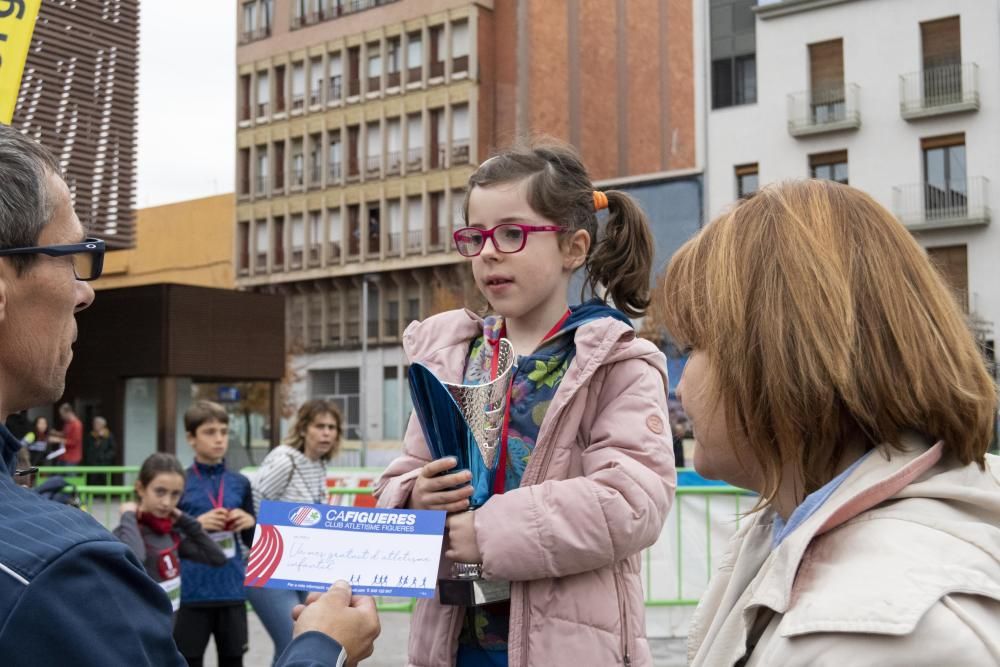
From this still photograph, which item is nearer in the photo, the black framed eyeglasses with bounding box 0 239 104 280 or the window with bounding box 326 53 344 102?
the black framed eyeglasses with bounding box 0 239 104 280

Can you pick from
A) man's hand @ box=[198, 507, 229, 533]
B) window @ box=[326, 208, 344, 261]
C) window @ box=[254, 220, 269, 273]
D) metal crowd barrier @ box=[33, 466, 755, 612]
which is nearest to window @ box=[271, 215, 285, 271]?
window @ box=[254, 220, 269, 273]

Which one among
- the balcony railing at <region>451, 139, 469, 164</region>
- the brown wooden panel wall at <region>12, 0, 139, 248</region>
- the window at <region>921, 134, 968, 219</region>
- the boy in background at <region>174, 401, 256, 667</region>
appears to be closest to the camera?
the boy in background at <region>174, 401, 256, 667</region>

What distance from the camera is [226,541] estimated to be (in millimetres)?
6504

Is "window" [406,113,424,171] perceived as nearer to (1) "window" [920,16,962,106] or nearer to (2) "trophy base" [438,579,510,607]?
(1) "window" [920,16,962,106]

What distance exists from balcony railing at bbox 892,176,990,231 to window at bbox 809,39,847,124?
2.89m

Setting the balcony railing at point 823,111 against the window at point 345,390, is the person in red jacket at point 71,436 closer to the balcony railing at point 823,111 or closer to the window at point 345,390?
the balcony railing at point 823,111

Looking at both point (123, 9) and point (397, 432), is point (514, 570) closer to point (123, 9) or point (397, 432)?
point (123, 9)

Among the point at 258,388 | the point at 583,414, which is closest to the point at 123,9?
the point at 583,414

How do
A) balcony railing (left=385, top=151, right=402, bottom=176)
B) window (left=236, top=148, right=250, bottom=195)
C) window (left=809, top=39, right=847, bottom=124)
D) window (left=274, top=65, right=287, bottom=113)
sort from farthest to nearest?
1. window (left=236, top=148, right=250, bottom=195)
2. window (left=274, top=65, right=287, bottom=113)
3. balcony railing (left=385, top=151, right=402, bottom=176)
4. window (left=809, top=39, right=847, bottom=124)

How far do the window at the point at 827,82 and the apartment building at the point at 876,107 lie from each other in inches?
1.1

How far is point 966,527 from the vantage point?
4.79 feet

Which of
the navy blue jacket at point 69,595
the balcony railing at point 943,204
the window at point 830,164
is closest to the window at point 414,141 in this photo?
the window at point 830,164

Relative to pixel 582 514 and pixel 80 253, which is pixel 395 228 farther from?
pixel 80 253

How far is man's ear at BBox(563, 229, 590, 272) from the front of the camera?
3080mm
